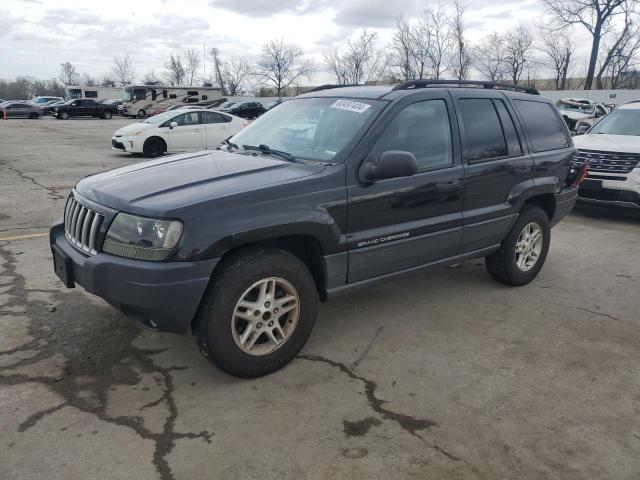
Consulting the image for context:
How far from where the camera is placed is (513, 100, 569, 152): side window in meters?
4.85

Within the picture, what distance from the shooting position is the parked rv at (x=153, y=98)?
136 ft

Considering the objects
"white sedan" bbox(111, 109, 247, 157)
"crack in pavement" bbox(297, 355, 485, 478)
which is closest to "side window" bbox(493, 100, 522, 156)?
"crack in pavement" bbox(297, 355, 485, 478)

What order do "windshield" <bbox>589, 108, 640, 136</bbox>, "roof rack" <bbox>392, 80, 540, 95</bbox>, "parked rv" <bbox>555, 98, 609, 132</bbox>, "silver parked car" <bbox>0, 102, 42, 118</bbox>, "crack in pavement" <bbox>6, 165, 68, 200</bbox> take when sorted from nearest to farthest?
"roof rack" <bbox>392, 80, 540, 95</bbox> < "windshield" <bbox>589, 108, 640, 136</bbox> < "crack in pavement" <bbox>6, 165, 68, 200</bbox> < "parked rv" <bbox>555, 98, 609, 132</bbox> < "silver parked car" <bbox>0, 102, 42, 118</bbox>

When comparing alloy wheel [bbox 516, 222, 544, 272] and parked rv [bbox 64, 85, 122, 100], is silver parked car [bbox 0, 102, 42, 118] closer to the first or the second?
parked rv [bbox 64, 85, 122, 100]

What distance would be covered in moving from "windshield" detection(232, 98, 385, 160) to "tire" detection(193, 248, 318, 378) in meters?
0.89

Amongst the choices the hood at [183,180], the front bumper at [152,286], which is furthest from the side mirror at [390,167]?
the front bumper at [152,286]

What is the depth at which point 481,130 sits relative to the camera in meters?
4.36

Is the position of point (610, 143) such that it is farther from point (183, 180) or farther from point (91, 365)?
point (91, 365)

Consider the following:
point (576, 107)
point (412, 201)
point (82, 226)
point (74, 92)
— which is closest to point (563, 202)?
point (412, 201)

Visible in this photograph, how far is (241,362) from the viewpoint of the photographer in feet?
10.4

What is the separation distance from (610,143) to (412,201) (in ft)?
19.4

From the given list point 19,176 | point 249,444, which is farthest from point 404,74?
point 249,444

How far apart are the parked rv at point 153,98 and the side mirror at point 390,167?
40200 mm

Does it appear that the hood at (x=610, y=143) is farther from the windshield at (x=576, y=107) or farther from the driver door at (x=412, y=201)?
the windshield at (x=576, y=107)
